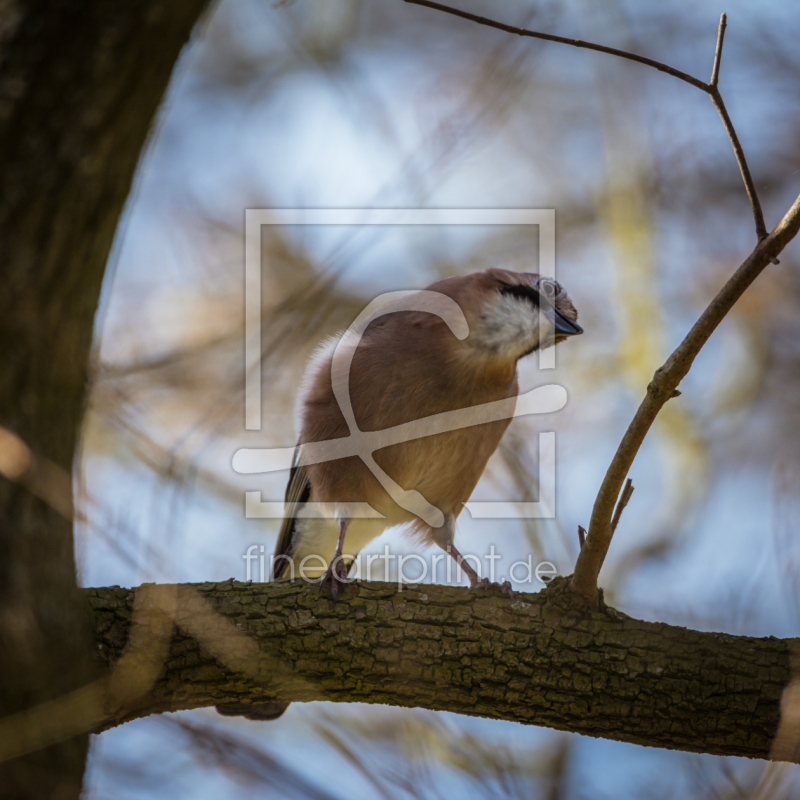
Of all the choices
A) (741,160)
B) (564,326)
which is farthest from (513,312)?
(741,160)

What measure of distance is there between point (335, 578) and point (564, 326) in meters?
1.60

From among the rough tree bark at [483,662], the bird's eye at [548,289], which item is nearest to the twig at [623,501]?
the rough tree bark at [483,662]

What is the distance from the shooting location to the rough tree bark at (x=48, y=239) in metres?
1.76

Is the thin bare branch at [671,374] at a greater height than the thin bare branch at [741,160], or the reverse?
the thin bare branch at [741,160]

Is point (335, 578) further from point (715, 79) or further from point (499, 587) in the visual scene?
point (715, 79)

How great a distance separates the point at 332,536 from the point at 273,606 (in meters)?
1.75

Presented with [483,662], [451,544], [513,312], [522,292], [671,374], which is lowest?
[483,662]

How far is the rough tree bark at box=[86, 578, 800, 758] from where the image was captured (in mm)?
2799

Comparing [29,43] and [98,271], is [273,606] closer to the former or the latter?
[98,271]

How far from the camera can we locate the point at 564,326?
355 centimetres

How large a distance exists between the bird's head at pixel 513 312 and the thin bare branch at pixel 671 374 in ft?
4.14

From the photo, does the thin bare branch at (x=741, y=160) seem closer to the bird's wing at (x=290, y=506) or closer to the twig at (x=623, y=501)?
the twig at (x=623, y=501)

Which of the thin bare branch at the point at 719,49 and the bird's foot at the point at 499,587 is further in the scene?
the bird's foot at the point at 499,587

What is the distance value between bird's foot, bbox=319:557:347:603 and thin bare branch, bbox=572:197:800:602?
106 centimetres
